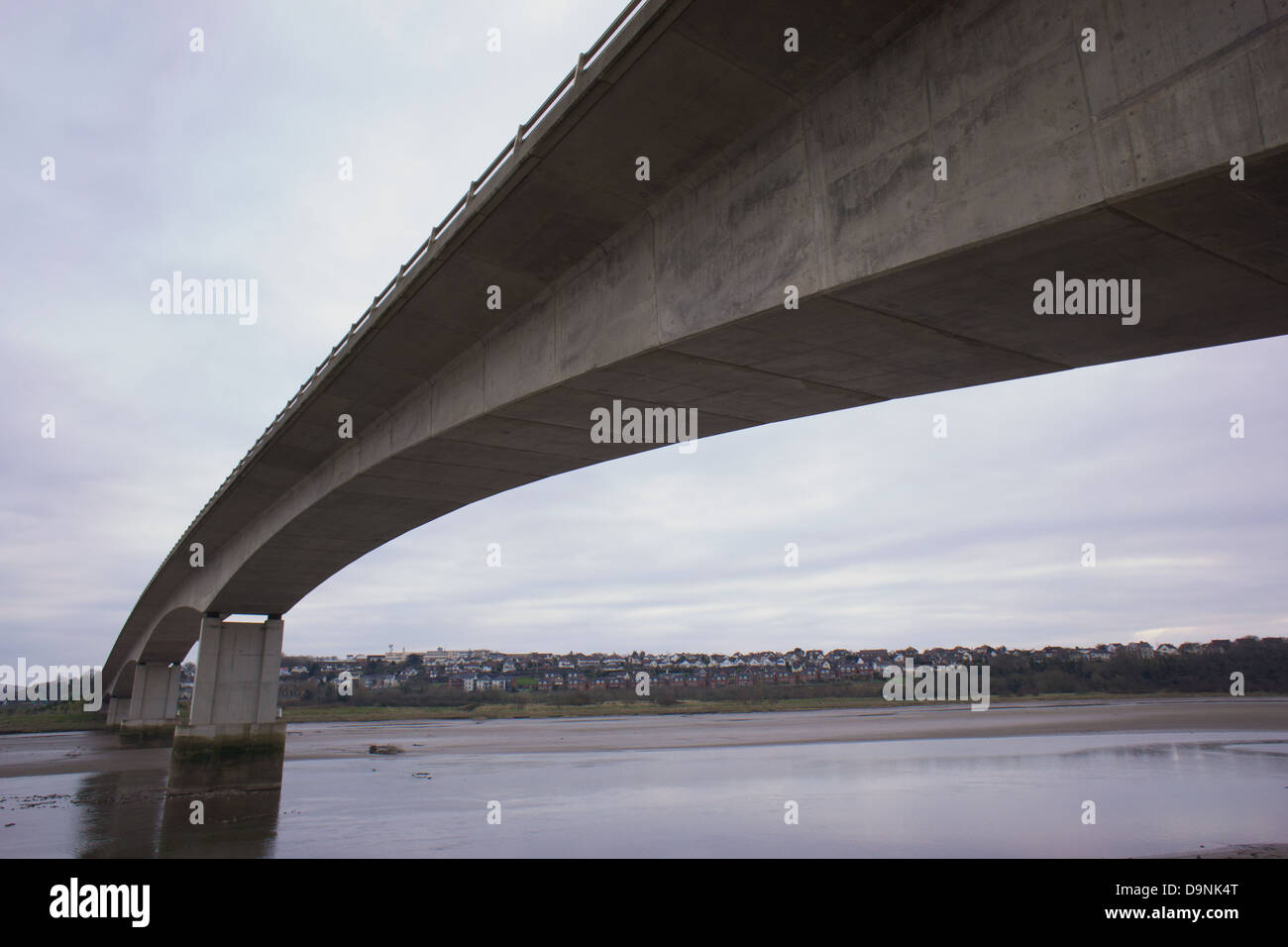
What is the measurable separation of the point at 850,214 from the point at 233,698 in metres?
30.0

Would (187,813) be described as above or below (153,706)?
above

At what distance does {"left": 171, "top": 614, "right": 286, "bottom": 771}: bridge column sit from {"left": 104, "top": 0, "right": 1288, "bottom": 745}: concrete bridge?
69.7ft

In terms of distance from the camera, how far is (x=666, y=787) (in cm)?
2923

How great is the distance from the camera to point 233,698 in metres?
28.6

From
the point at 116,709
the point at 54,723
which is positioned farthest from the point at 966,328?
the point at 54,723

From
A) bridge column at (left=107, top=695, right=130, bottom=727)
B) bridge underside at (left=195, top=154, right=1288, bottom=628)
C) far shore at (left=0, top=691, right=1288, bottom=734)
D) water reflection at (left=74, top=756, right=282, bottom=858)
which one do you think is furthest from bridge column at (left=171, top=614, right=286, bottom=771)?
far shore at (left=0, top=691, right=1288, bottom=734)

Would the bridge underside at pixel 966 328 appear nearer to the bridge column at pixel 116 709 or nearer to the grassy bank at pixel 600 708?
the bridge column at pixel 116 709

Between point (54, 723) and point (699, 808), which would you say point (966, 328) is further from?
point (54, 723)

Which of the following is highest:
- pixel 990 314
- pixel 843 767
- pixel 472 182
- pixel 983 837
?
pixel 472 182

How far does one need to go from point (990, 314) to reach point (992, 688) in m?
160

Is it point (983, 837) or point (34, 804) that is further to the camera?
point (34, 804)

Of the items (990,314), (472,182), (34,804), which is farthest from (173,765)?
(990,314)

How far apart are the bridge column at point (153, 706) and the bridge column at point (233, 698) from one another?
35258 millimetres
